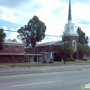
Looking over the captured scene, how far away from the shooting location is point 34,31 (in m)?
86.1

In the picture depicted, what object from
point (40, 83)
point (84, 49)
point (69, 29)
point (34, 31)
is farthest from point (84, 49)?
point (40, 83)

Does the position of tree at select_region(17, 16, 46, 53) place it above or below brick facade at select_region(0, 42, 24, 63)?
above

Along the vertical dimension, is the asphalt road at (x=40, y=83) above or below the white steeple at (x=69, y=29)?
below

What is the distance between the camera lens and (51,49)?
86.0 metres

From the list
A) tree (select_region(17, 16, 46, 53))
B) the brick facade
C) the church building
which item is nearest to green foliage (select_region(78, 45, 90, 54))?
the church building

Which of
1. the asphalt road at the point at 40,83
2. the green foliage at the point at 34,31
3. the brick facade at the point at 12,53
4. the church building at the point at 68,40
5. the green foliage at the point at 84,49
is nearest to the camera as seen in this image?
the asphalt road at the point at 40,83

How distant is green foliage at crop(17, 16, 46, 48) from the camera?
278 feet

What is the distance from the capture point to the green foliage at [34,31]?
84625mm

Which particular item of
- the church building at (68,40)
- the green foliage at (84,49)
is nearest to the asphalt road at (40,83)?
the church building at (68,40)

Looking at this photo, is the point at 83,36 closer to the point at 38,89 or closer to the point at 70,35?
the point at 70,35

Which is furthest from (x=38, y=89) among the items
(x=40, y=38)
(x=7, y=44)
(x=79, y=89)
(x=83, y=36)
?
(x=83, y=36)

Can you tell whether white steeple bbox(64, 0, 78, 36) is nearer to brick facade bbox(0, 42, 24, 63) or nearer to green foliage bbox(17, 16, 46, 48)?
green foliage bbox(17, 16, 46, 48)

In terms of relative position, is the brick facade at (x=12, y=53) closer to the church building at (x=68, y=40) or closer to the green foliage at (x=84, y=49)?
the church building at (x=68, y=40)

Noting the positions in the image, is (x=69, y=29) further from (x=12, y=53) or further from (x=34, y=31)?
(x=12, y=53)
